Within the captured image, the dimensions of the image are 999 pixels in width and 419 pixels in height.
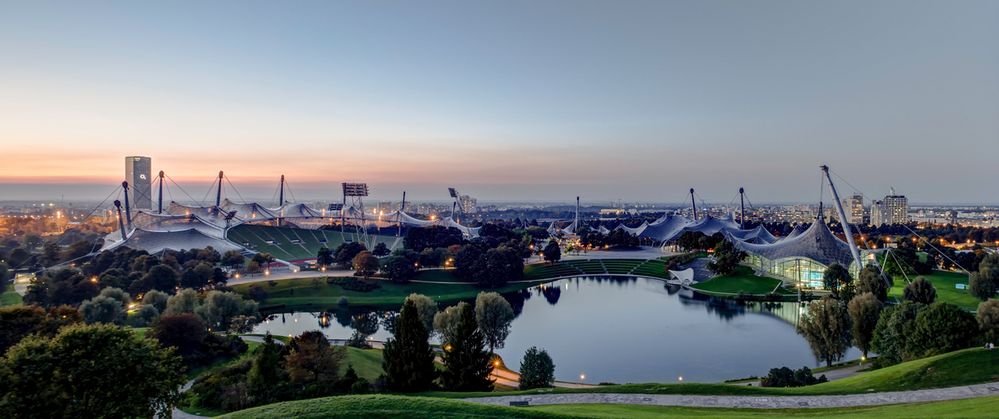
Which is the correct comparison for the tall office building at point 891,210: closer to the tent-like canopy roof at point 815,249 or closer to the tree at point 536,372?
the tent-like canopy roof at point 815,249

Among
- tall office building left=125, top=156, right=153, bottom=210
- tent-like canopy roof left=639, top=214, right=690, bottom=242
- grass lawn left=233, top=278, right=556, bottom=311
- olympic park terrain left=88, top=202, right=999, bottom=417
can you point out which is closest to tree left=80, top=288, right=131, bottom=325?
grass lawn left=233, top=278, right=556, bottom=311

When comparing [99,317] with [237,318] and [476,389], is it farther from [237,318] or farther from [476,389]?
[476,389]

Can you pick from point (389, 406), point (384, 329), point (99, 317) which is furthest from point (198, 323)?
point (389, 406)

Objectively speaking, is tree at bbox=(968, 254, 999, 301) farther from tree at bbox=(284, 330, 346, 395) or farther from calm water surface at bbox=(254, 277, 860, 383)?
tree at bbox=(284, 330, 346, 395)

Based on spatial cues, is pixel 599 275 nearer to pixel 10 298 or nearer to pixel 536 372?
pixel 536 372

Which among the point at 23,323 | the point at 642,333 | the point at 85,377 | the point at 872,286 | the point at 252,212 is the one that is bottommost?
A: the point at 642,333

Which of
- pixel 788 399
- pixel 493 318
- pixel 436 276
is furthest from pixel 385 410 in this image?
pixel 436 276
